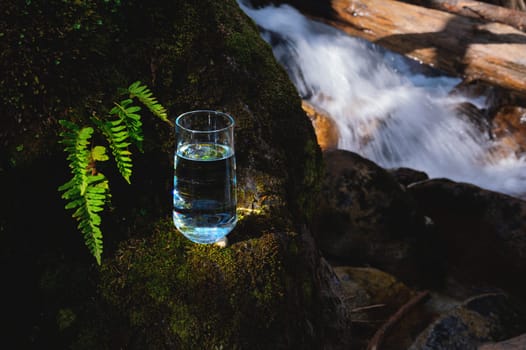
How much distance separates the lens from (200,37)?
296cm

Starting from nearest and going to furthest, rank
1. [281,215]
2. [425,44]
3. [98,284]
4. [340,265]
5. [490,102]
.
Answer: [98,284] < [281,215] < [340,265] < [425,44] < [490,102]

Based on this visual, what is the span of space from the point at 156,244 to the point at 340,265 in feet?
11.9

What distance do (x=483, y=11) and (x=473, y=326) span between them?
773cm

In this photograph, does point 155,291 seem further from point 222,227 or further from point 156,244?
point 222,227

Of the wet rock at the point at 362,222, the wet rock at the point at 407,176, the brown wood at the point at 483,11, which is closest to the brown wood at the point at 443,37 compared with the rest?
the brown wood at the point at 483,11

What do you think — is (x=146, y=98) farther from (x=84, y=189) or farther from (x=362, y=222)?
(x=362, y=222)

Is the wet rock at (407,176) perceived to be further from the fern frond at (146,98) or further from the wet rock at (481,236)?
the fern frond at (146,98)

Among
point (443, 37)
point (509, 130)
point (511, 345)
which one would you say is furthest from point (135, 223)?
point (509, 130)

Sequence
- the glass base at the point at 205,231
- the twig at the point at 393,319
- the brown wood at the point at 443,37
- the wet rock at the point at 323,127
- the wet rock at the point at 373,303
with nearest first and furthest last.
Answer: the glass base at the point at 205,231, the twig at the point at 393,319, the wet rock at the point at 373,303, the wet rock at the point at 323,127, the brown wood at the point at 443,37

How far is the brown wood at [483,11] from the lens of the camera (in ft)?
32.1

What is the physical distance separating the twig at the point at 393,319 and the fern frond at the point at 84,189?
113 inches

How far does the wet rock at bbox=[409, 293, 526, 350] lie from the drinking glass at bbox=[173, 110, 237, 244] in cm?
234

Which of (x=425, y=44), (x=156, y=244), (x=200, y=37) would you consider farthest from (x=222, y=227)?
(x=425, y=44)

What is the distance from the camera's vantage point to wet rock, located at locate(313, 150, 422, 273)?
578 cm
